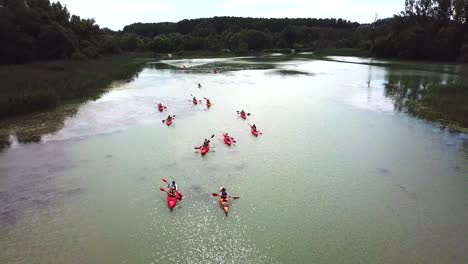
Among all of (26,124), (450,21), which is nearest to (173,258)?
(26,124)

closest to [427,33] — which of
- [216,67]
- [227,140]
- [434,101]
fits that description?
[216,67]

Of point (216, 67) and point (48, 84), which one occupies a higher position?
point (216, 67)

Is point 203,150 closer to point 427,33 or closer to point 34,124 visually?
point 34,124

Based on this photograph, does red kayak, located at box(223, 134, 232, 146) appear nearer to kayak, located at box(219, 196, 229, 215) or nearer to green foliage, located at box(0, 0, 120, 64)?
kayak, located at box(219, 196, 229, 215)

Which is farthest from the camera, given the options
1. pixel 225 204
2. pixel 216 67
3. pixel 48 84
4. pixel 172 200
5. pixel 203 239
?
pixel 216 67

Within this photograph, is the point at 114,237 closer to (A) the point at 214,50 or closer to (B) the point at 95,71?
(B) the point at 95,71

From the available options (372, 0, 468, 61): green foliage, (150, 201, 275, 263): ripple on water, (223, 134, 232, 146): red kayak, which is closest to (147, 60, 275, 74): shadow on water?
(372, 0, 468, 61): green foliage
